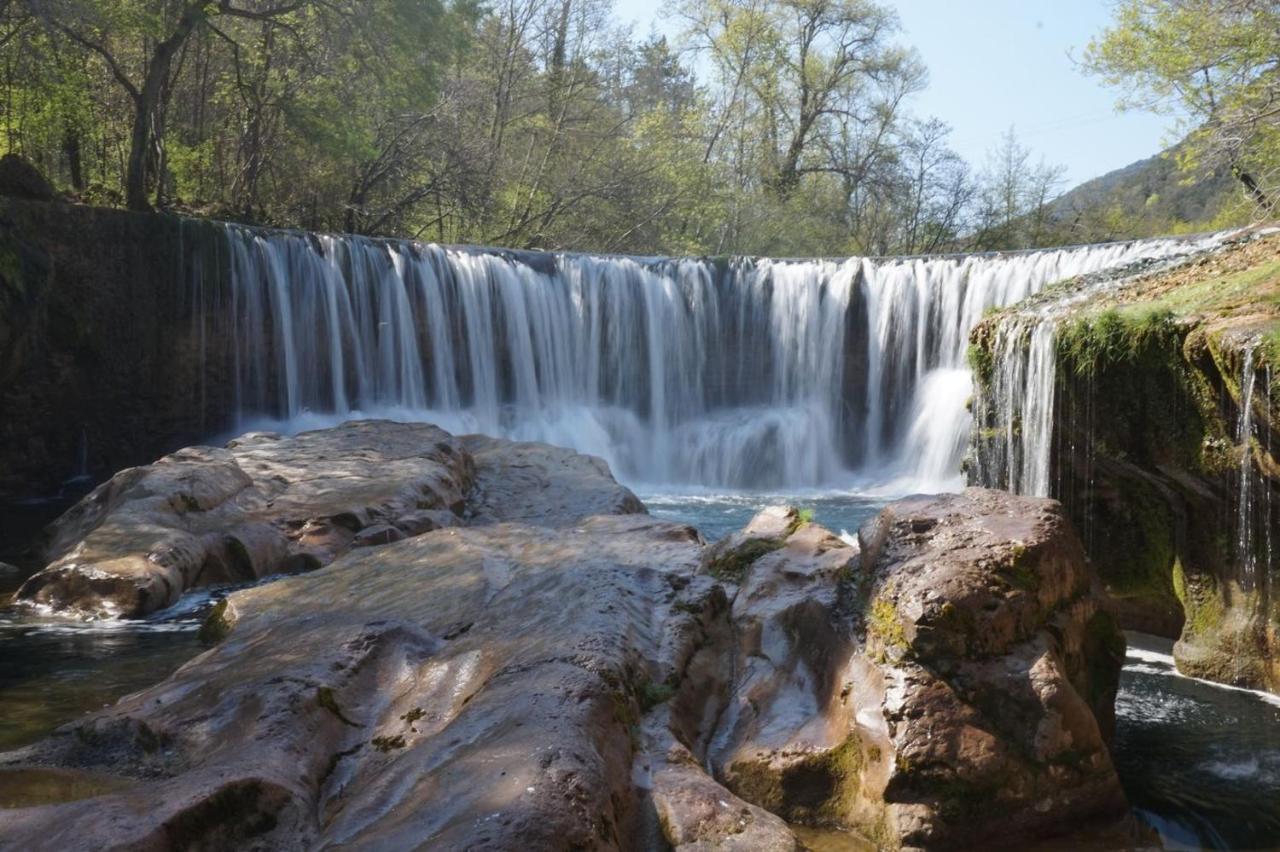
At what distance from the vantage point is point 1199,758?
4832 millimetres

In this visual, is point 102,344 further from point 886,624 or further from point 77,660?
point 886,624

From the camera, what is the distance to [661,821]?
3215mm

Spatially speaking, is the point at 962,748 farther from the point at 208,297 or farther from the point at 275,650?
the point at 208,297

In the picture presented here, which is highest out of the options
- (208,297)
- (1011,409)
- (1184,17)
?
(1184,17)

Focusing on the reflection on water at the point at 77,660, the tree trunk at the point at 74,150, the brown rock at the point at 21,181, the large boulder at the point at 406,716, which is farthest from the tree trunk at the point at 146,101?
the large boulder at the point at 406,716

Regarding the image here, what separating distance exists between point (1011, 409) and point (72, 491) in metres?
11.8

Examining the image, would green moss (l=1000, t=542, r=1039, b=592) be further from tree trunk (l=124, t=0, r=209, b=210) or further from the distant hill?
the distant hill

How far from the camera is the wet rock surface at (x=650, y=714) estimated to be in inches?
115

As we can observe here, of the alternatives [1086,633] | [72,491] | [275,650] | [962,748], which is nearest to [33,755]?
[275,650]

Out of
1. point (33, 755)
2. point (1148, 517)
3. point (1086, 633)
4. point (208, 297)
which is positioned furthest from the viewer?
point (208, 297)

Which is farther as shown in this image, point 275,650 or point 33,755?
point 275,650

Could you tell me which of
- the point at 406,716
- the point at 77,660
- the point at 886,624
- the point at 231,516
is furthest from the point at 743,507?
the point at 406,716

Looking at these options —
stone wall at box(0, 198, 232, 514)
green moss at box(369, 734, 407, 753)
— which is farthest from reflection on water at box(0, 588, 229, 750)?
stone wall at box(0, 198, 232, 514)

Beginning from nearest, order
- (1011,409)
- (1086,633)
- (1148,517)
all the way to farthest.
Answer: (1086,633) < (1148,517) < (1011,409)
